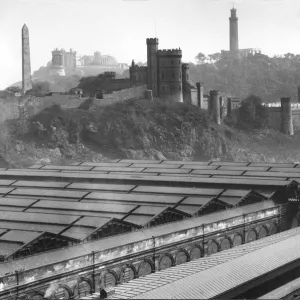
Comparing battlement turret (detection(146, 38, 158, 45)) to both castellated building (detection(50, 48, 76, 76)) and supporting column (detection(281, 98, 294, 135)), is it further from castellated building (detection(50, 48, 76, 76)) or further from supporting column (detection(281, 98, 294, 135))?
castellated building (detection(50, 48, 76, 76))

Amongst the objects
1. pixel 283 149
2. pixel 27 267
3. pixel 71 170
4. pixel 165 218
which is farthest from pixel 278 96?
pixel 27 267

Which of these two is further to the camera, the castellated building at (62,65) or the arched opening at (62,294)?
the castellated building at (62,65)

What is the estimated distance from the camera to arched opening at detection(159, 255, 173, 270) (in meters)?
32.1

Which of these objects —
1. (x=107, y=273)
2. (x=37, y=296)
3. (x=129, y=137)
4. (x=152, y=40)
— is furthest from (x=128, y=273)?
(x=152, y=40)

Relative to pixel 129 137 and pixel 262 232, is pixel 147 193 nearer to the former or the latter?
pixel 262 232

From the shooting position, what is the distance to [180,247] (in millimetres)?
33188

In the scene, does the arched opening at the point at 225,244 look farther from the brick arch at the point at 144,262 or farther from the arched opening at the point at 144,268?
the arched opening at the point at 144,268

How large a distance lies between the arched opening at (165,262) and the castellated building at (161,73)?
6429cm

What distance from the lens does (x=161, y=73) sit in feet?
313

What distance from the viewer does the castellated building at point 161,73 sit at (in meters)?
94.9

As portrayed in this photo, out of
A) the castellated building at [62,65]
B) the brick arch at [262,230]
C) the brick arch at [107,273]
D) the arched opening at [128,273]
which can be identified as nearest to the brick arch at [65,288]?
the brick arch at [107,273]

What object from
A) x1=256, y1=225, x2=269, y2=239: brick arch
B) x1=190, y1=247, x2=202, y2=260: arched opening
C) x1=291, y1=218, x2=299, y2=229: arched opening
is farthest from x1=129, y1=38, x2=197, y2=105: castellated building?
x1=190, y1=247, x2=202, y2=260: arched opening

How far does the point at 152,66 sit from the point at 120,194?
2184 inches

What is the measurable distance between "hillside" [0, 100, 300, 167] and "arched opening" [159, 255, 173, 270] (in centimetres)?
4825
